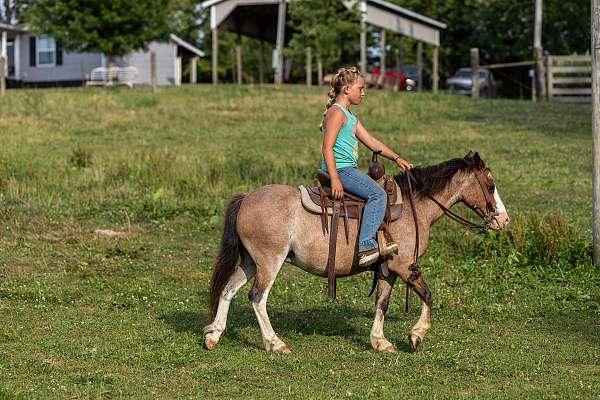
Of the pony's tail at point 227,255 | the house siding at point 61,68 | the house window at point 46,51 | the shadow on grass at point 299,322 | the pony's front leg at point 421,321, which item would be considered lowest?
the shadow on grass at point 299,322

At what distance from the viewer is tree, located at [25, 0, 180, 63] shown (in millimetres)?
45125

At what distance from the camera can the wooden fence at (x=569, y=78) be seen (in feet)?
116

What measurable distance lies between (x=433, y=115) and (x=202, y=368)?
22.6 m

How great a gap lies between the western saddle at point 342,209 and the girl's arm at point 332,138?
12 cm

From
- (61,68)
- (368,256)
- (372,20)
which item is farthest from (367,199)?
(61,68)

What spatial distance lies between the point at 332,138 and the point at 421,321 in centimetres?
180

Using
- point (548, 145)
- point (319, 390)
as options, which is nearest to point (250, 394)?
point (319, 390)

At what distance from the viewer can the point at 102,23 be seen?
1783 inches

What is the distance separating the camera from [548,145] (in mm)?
25188

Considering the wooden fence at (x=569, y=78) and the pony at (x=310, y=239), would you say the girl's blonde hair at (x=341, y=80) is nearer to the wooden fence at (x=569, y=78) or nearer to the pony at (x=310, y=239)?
the pony at (x=310, y=239)

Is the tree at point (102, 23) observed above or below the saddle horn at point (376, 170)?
above

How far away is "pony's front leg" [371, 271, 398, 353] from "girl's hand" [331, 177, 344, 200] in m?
0.87

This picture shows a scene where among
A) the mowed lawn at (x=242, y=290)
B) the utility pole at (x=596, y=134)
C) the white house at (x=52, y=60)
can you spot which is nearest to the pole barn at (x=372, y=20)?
the white house at (x=52, y=60)

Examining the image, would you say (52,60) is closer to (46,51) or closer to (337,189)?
(46,51)
